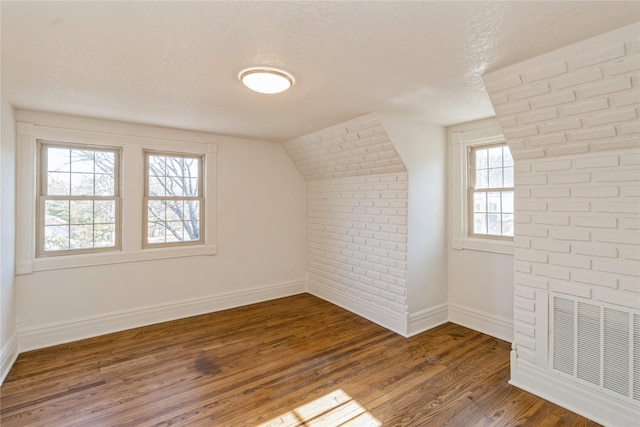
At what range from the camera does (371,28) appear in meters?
1.54

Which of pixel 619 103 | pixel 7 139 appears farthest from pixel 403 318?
pixel 7 139

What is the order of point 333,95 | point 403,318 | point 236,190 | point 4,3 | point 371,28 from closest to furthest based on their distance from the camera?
point 4,3 < point 371,28 < point 333,95 < point 403,318 < point 236,190

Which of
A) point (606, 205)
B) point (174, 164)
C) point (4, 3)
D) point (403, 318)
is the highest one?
point (4, 3)

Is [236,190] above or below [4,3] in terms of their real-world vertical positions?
below

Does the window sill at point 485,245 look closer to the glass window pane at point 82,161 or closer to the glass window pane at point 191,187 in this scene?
the glass window pane at point 191,187

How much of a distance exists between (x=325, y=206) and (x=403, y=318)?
1924 millimetres

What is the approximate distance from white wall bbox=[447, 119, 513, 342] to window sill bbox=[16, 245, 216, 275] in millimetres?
3039

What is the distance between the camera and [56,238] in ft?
10.2

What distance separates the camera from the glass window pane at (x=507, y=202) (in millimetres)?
3154

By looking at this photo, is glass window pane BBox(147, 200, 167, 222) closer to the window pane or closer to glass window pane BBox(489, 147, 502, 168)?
the window pane

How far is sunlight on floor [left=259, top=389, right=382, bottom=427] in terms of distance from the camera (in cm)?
192

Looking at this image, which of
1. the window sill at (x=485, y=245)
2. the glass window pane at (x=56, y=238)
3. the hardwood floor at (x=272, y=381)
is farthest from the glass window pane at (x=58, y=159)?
the window sill at (x=485, y=245)

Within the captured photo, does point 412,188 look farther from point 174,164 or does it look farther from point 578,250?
point 174,164

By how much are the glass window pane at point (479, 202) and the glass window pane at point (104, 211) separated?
13.4ft
